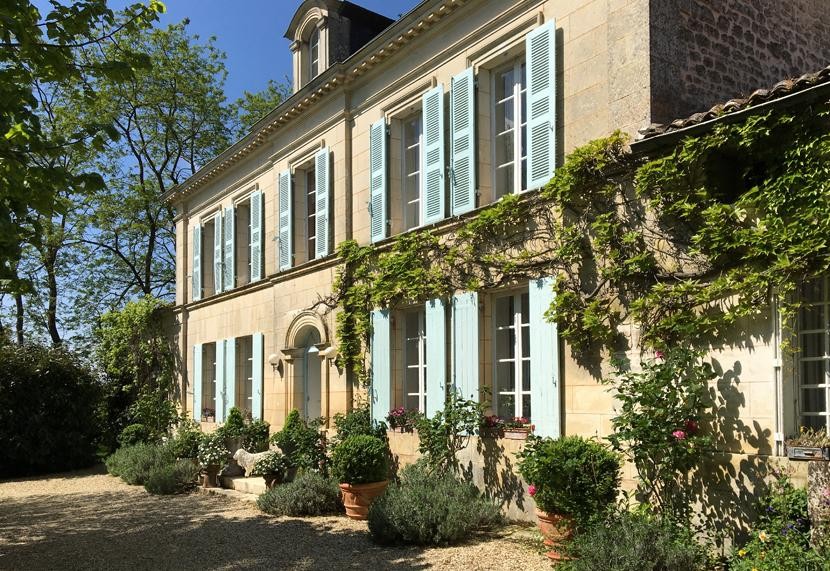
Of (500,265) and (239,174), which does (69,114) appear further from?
(500,265)

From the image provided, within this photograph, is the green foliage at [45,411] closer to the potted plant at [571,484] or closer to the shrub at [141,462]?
the shrub at [141,462]

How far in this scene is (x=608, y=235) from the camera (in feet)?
22.8

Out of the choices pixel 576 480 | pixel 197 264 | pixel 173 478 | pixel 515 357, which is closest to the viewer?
pixel 576 480

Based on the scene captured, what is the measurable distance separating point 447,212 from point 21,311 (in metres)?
19.8

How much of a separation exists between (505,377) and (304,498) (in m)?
2.78

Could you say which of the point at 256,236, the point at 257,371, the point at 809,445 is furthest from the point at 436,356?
the point at 256,236

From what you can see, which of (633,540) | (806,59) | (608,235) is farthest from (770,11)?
(633,540)

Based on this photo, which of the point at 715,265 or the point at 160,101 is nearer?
the point at 715,265

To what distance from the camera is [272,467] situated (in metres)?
10.4

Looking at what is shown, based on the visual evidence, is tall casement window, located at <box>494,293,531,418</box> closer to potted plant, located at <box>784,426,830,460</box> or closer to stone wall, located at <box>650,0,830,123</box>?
stone wall, located at <box>650,0,830,123</box>

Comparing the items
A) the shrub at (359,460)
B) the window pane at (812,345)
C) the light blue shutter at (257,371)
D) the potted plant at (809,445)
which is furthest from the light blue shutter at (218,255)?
the potted plant at (809,445)

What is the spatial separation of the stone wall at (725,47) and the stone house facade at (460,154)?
2cm

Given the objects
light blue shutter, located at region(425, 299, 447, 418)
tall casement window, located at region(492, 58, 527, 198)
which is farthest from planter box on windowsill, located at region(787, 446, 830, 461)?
light blue shutter, located at region(425, 299, 447, 418)

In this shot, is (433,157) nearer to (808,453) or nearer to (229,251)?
(808,453)
